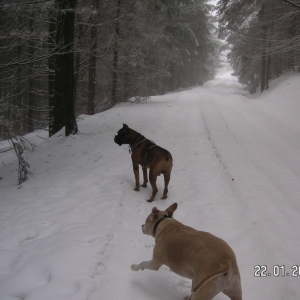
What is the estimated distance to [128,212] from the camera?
15.8ft

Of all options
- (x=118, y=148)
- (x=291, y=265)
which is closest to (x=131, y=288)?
(x=291, y=265)

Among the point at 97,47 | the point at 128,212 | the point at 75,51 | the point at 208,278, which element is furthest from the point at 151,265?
the point at 97,47

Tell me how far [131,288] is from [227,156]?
577 cm

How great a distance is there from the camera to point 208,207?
4887mm

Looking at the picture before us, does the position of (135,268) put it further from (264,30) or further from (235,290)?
(264,30)

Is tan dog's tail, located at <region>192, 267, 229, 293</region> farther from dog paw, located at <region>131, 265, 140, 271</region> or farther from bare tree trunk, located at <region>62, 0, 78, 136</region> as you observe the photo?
bare tree trunk, located at <region>62, 0, 78, 136</region>

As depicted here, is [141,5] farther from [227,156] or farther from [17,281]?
[17,281]

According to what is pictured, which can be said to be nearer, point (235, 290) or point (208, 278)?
point (208, 278)

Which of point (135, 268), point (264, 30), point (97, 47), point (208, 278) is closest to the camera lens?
point (208, 278)

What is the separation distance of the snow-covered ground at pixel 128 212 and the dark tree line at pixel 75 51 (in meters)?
2.37
